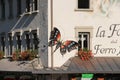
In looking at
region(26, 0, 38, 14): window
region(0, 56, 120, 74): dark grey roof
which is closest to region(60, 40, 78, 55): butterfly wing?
region(0, 56, 120, 74): dark grey roof

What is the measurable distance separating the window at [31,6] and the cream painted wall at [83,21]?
8.42 feet

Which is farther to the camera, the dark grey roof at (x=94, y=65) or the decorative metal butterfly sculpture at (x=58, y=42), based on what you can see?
the decorative metal butterfly sculpture at (x=58, y=42)

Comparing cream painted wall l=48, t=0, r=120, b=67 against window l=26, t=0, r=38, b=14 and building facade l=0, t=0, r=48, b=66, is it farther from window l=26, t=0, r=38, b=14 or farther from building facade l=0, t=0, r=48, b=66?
window l=26, t=0, r=38, b=14

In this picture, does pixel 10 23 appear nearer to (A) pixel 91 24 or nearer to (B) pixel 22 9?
(B) pixel 22 9

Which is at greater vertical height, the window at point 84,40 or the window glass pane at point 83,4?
the window glass pane at point 83,4

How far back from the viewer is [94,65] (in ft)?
129

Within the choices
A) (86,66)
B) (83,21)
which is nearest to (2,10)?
(83,21)

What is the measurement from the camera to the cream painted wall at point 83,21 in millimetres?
39719

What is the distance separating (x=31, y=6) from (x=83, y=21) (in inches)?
176

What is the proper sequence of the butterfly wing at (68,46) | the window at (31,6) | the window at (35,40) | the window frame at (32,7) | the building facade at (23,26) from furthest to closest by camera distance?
the window at (31,6), the window frame at (32,7), the window at (35,40), the building facade at (23,26), the butterfly wing at (68,46)

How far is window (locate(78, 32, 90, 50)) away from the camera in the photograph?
40094 mm

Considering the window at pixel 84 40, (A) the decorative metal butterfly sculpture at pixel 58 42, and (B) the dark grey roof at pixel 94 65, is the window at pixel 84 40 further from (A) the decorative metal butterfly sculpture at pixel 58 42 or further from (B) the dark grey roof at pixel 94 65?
(B) the dark grey roof at pixel 94 65

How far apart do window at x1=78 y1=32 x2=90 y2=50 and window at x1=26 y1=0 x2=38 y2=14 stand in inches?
142

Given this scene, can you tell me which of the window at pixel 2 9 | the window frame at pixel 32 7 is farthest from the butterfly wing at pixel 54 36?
the window at pixel 2 9
